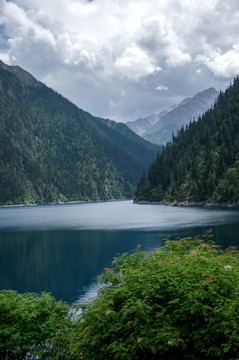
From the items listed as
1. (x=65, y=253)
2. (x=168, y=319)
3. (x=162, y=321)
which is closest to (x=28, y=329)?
(x=162, y=321)

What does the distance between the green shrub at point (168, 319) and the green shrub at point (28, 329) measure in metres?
2.63

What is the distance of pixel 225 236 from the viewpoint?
57156 mm

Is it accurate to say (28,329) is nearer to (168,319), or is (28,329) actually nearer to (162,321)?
(162,321)

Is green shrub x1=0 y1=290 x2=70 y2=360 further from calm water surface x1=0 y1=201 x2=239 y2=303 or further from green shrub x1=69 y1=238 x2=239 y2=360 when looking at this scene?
calm water surface x1=0 y1=201 x2=239 y2=303

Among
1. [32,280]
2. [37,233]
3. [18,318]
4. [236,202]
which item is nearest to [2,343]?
[18,318]

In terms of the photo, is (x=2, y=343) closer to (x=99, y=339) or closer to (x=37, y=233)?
(x=99, y=339)

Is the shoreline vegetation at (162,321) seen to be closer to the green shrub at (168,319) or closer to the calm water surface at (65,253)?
the green shrub at (168,319)

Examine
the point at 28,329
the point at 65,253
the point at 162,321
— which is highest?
the point at 162,321

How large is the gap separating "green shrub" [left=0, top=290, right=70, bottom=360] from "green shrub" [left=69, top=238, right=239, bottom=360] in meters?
2.63

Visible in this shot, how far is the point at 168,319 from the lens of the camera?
34.8 feet

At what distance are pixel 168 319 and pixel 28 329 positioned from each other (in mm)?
7727

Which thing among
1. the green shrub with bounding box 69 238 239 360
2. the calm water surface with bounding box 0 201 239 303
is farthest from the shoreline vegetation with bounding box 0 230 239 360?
the calm water surface with bounding box 0 201 239 303

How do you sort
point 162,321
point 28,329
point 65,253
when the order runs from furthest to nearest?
point 65,253
point 28,329
point 162,321

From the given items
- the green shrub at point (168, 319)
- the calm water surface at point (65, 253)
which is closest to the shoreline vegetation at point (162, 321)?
the green shrub at point (168, 319)
